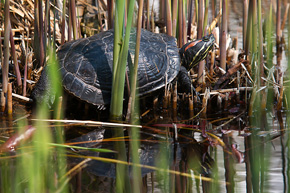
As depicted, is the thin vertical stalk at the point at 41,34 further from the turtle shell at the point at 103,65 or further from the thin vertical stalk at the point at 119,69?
the thin vertical stalk at the point at 119,69

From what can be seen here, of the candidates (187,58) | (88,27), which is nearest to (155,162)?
(187,58)

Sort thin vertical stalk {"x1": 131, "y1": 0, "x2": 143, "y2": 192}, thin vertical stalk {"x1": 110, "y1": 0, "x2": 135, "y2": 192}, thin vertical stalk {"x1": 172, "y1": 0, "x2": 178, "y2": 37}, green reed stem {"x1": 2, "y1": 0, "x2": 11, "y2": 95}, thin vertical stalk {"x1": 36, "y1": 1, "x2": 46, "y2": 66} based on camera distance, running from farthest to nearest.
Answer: thin vertical stalk {"x1": 172, "y1": 0, "x2": 178, "y2": 37}, thin vertical stalk {"x1": 36, "y1": 1, "x2": 46, "y2": 66}, green reed stem {"x1": 2, "y1": 0, "x2": 11, "y2": 95}, thin vertical stalk {"x1": 110, "y1": 0, "x2": 135, "y2": 192}, thin vertical stalk {"x1": 131, "y1": 0, "x2": 143, "y2": 192}

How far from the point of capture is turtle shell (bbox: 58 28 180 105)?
10.9 ft

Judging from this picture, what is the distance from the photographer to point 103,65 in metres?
3.37

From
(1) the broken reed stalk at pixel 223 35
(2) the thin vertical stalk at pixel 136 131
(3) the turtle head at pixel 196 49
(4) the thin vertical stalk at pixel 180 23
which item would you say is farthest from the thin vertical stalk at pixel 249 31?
(2) the thin vertical stalk at pixel 136 131

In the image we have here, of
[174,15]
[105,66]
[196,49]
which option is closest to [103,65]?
[105,66]

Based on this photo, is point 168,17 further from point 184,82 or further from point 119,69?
point 119,69

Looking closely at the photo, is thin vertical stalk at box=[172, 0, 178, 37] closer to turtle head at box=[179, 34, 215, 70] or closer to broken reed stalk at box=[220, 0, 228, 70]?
turtle head at box=[179, 34, 215, 70]

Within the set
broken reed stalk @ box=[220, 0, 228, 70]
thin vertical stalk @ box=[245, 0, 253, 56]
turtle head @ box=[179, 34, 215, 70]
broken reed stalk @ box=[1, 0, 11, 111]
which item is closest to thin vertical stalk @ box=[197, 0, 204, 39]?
turtle head @ box=[179, 34, 215, 70]

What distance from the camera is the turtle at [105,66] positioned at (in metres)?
3.31

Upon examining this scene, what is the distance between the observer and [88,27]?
4.93m

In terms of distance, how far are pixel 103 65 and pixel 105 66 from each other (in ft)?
0.07

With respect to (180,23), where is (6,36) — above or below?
below

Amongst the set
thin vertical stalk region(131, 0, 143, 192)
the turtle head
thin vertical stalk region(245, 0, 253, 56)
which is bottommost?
thin vertical stalk region(131, 0, 143, 192)
